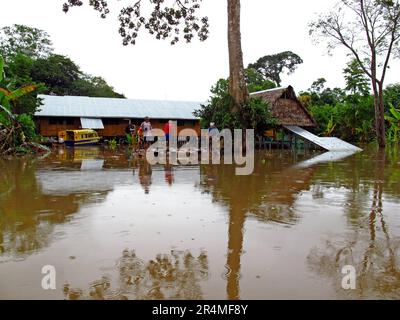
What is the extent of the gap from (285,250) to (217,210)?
1.71m

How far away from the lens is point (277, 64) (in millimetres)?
57344

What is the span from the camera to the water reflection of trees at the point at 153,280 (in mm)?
2537

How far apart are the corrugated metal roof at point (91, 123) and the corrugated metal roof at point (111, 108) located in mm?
307

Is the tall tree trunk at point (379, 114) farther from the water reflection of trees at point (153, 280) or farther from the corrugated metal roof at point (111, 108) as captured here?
the water reflection of trees at point (153, 280)

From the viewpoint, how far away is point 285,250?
342 centimetres

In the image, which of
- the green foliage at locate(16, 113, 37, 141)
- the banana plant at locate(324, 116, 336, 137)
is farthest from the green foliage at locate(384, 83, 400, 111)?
the green foliage at locate(16, 113, 37, 141)

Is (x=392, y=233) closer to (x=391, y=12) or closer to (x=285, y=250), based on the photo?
(x=285, y=250)

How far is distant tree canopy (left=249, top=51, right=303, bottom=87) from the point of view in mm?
57094

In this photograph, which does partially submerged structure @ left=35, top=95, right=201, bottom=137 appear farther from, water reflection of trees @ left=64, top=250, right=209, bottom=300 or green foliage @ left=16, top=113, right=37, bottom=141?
water reflection of trees @ left=64, top=250, right=209, bottom=300

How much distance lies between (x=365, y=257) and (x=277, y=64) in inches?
2258

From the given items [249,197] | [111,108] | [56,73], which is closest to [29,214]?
[249,197]

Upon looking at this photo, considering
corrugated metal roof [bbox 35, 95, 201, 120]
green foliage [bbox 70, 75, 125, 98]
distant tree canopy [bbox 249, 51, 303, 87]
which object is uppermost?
distant tree canopy [bbox 249, 51, 303, 87]

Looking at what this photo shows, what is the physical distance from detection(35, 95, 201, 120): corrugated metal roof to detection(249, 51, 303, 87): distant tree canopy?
2846cm

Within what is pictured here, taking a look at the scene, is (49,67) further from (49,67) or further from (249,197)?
(249,197)
